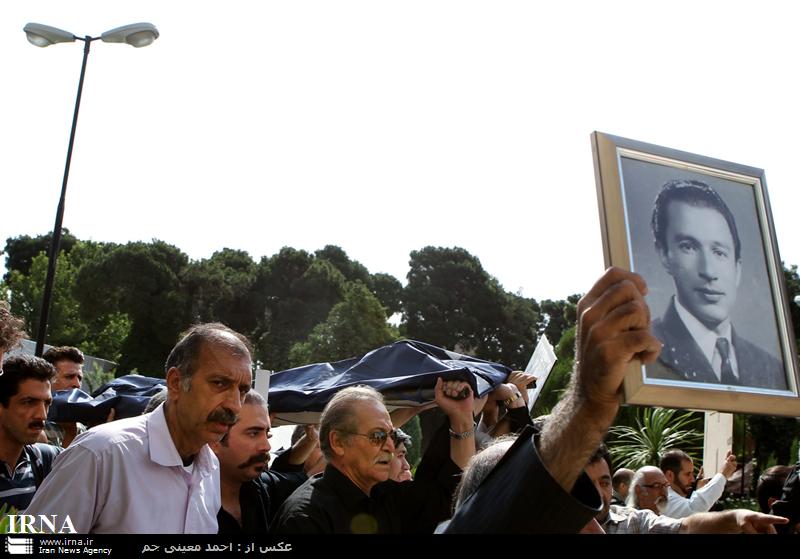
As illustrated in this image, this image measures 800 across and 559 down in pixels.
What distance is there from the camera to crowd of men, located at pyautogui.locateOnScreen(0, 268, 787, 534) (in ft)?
5.14

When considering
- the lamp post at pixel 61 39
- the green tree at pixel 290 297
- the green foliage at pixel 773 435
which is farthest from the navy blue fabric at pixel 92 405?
the green tree at pixel 290 297

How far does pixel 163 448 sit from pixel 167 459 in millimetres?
45

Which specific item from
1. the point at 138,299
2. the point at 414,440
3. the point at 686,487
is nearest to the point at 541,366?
the point at 686,487

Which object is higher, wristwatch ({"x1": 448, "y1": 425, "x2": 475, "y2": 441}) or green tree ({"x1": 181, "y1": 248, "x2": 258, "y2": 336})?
green tree ({"x1": 181, "y1": 248, "x2": 258, "y2": 336})

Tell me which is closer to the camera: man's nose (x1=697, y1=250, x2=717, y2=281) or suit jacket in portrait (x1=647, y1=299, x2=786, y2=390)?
suit jacket in portrait (x1=647, y1=299, x2=786, y2=390)

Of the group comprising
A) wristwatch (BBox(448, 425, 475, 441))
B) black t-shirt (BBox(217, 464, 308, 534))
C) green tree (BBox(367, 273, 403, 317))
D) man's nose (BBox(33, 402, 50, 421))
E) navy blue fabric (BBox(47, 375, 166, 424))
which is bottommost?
black t-shirt (BBox(217, 464, 308, 534))

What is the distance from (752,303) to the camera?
2107mm

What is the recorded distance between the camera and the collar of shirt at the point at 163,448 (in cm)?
298

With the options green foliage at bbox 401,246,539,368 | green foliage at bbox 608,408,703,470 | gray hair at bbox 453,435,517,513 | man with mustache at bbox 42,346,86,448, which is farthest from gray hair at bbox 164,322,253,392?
green foliage at bbox 401,246,539,368

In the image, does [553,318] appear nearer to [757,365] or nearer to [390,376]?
[390,376]

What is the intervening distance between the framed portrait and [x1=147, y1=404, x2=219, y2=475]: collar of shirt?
184 centimetres

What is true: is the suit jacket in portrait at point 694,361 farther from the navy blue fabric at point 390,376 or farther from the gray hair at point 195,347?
the navy blue fabric at point 390,376

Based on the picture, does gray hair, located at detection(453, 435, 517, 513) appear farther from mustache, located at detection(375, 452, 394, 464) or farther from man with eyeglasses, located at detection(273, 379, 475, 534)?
mustache, located at detection(375, 452, 394, 464)

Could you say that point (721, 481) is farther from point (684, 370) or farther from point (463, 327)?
point (463, 327)
